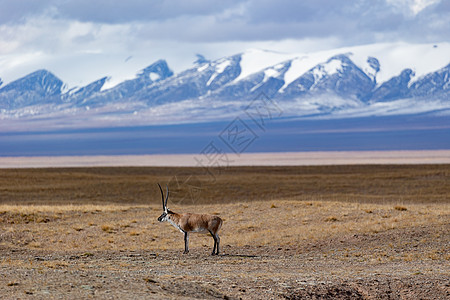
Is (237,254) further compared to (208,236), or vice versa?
(208,236)

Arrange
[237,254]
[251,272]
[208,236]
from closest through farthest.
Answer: [251,272], [237,254], [208,236]

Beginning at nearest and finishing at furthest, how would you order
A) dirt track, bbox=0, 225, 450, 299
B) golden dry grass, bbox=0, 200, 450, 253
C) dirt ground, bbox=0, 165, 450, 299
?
dirt track, bbox=0, 225, 450, 299
dirt ground, bbox=0, 165, 450, 299
golden dry grass, bbox=0, 200, 450, 253

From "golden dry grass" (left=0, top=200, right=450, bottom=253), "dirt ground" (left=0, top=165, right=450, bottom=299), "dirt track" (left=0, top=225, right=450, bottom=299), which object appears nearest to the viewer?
"dirt track" (left=0, top=225, right=450, bottom=299)

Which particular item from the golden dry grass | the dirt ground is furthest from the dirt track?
the golden dry grass

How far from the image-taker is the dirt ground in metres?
12.4

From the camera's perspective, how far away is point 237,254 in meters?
18.0

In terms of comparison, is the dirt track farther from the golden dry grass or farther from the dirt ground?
the golden dry grass

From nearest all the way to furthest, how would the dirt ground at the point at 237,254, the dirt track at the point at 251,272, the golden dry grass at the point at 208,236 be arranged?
the dirt track at the point at 251,272, the dirt ground at the point at 237,254, the golden dry grass at the point at 208,236

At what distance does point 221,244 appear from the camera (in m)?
20.2

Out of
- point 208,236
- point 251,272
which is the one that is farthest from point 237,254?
point 208,236

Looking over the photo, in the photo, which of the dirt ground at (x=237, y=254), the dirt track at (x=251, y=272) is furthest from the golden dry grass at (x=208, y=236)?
the dirt track at (x=251, y=272)

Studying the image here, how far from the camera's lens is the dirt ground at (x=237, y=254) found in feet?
40.5

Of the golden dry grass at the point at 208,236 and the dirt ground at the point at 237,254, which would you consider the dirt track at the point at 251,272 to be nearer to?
the dirt ground at the point at 237,254

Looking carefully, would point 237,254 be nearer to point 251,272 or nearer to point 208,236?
point 251,272
